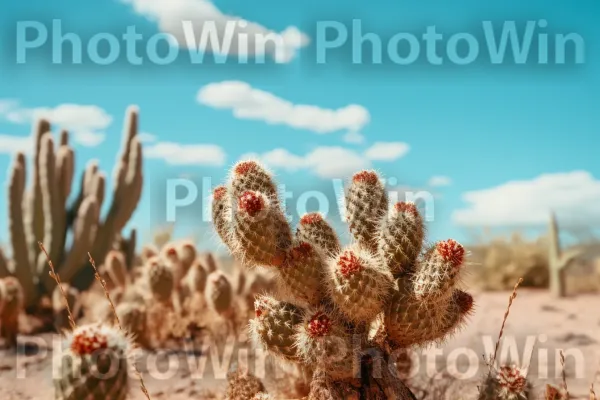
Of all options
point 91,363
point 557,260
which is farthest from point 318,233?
point 557,260

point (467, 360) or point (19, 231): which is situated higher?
point (19, 231)

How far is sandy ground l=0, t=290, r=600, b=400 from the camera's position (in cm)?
642

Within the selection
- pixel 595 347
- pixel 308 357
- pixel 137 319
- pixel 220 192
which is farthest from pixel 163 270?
pixel 595 347

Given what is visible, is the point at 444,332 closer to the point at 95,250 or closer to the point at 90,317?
the point at 90,317

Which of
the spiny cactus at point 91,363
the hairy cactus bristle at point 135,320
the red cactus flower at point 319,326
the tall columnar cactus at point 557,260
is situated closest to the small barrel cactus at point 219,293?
the hairy cactus bristle at point 135,320

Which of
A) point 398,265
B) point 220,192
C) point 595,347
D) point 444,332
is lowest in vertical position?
point 595,347

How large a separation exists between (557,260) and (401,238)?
10.6 m

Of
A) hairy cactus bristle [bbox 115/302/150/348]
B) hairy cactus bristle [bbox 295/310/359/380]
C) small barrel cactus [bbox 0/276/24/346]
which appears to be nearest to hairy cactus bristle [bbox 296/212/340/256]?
hairy cactus bristle [bbox 295/310/359/380]

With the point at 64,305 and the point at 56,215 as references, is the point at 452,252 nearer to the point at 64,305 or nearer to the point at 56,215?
the point at 64,305

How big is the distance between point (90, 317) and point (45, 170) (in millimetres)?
2887

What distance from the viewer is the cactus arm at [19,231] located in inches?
407

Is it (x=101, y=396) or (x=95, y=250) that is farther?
(x=95, y=250)

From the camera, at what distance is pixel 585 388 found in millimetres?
6656

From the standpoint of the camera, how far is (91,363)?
9.71 feet
